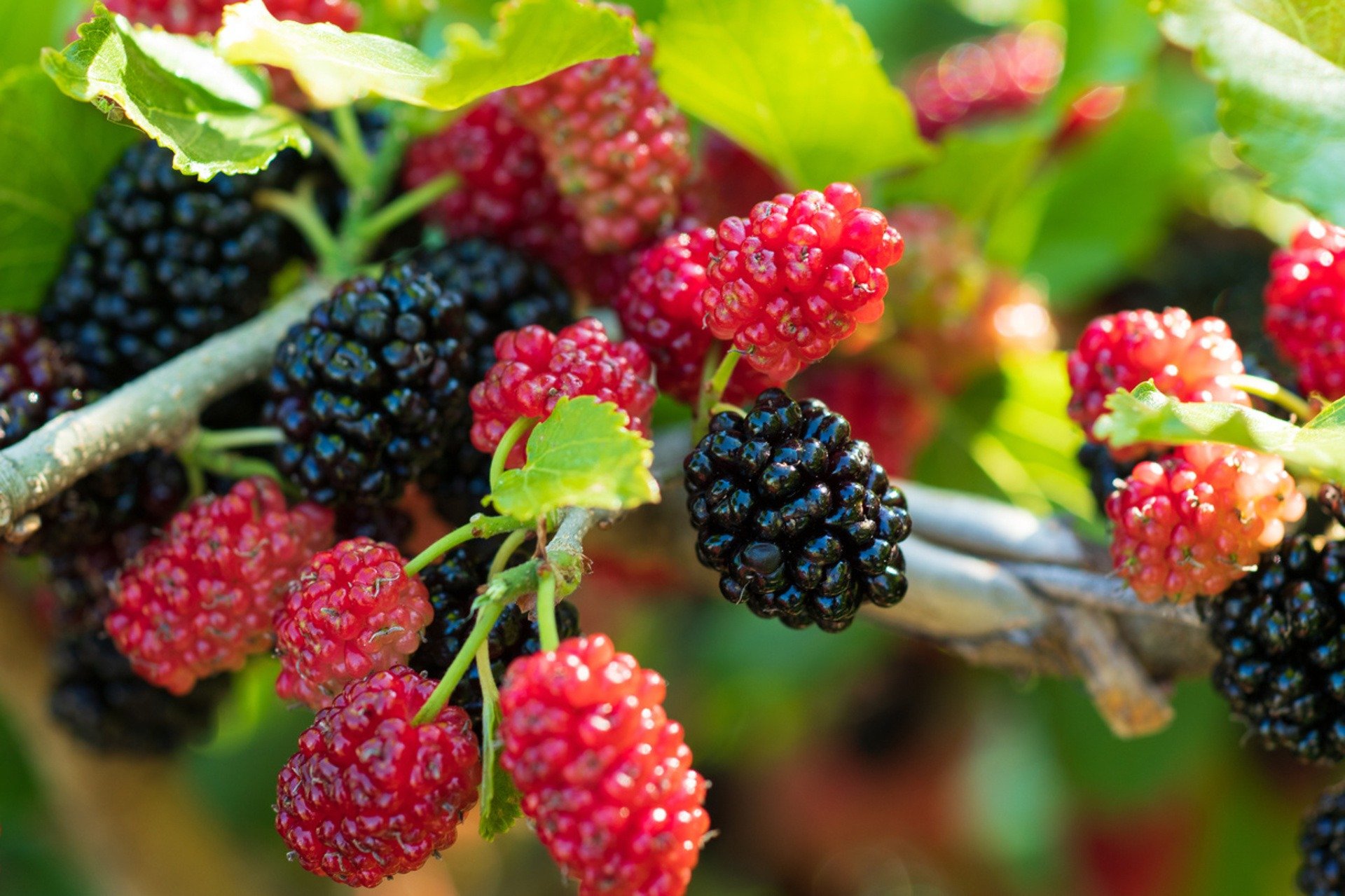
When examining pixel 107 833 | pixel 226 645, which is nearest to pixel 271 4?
pixel 226 645

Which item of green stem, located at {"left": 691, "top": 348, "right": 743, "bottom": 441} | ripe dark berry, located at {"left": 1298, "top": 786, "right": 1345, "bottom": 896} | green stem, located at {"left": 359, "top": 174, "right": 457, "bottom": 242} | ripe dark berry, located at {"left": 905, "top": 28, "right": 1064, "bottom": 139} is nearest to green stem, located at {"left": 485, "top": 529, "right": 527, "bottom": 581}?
green stem, located at {"left": 691, "top": 348, "right": 743, "bottom": 441}

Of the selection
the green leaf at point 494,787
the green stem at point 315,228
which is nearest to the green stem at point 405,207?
the green stem at point 315,228

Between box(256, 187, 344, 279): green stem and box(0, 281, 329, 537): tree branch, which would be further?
box(256, 187, 344, 279): green stem

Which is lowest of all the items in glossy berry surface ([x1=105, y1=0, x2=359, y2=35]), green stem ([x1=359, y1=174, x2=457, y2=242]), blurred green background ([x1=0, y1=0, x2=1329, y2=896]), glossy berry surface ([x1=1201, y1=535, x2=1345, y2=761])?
blurred green background ([x1=0, y1=0, x2=1329, y2=896])

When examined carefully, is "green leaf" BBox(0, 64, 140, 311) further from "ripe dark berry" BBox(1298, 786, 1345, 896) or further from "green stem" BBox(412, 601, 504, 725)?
"ripe dark berry" BBox(1298, 786, 1345, 896)

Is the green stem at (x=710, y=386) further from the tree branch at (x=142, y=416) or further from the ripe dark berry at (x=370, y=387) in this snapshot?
the tree branch at (x=142, y=416)

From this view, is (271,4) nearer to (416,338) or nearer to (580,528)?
(416,338)

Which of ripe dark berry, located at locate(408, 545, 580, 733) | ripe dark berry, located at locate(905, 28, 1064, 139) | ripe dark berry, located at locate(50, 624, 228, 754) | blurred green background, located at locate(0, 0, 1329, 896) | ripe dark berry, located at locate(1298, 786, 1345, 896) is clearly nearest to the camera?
ripe dark berry, located at locate(408, 545, 580, 733)
